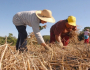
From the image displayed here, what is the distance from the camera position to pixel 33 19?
175 cm

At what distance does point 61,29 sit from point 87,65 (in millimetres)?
1437

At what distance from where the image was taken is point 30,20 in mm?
1771

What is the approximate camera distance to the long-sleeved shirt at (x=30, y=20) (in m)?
1.75

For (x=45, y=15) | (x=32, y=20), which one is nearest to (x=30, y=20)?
(x=32, y=20)

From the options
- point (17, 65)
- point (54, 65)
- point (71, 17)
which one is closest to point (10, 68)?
point (17, 65)

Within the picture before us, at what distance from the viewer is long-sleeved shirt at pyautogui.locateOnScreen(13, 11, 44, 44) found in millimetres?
1748

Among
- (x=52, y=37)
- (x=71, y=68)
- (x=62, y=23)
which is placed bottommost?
(x=71, y=68)

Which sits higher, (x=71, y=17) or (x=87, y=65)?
(x=71, y=17)

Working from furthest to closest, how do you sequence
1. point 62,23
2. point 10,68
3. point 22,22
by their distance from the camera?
point 62,23, point 22,22, point 10,68

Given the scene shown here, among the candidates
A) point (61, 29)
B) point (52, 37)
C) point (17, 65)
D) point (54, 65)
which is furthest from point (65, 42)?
point (17, 65)

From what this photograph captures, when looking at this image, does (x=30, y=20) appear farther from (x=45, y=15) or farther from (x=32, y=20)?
(x=45, y=15)

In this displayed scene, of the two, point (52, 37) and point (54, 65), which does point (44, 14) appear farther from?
point (54, 65)

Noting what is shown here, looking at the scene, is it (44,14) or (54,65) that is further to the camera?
(44,14)

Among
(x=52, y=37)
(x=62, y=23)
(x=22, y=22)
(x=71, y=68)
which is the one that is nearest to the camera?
(x=71, y=68)
